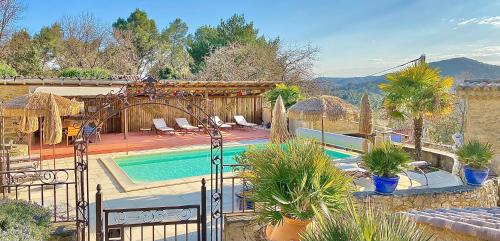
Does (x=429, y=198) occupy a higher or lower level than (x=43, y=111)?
lower

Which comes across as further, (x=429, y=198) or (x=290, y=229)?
(x=429, y=198)

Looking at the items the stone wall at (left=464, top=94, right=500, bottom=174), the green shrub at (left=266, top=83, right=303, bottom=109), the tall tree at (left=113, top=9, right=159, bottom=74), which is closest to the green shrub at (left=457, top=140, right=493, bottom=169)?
Answer: the stone wall at (left=464, top=94, right=500, bottom=174)

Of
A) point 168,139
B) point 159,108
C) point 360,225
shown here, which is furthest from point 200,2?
point 360,225

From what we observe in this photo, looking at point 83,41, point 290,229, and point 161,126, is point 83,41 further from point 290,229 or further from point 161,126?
point 290,229

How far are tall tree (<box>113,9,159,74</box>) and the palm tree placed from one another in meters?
26.3

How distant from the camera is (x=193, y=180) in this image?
1074 cm

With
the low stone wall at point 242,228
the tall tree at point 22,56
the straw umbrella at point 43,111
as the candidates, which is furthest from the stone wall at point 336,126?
the tall tree at point 22,56

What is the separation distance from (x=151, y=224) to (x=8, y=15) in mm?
28194

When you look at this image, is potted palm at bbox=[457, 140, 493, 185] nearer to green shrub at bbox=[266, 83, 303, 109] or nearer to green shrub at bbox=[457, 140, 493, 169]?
green shrub at bbox=[457, 140, 493, 169]

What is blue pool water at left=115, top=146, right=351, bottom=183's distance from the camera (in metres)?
12.6

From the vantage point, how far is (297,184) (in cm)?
454

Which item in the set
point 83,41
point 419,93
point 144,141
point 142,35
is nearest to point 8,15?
point 83,41

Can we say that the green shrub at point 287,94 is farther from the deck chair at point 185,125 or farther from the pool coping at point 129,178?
the pool coping at point 129,178

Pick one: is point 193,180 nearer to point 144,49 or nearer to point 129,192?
point 129,192
